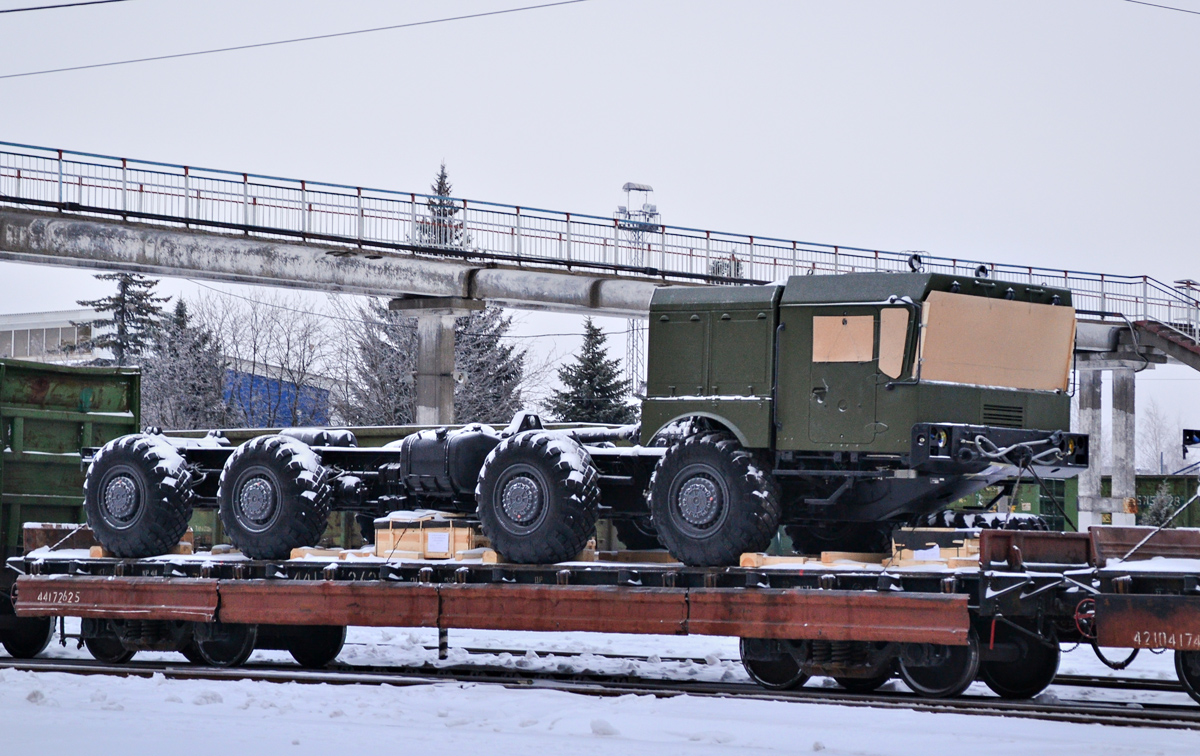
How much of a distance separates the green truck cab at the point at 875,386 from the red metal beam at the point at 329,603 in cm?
239

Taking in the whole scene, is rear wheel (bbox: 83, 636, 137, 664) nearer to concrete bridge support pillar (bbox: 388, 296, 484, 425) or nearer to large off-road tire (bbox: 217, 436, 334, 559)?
large off-road tire (bbox: 217, 436, 334, 559)

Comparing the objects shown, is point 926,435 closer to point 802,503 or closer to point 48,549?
point 802,503

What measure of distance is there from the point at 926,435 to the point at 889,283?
52.0 inches

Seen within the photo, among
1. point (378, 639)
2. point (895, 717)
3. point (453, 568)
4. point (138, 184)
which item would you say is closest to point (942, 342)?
point (895, 717)

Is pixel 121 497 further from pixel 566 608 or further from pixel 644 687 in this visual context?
pixel 644 687

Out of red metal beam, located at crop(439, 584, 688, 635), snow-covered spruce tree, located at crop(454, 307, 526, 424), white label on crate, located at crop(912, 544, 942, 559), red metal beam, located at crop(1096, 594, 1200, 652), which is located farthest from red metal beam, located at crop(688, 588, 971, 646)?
snow-covered spruce tree, located at crop(454, 307, 526, 424)

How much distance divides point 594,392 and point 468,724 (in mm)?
32940

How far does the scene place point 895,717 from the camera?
30.6 ft

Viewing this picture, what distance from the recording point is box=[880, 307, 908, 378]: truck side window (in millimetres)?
10891

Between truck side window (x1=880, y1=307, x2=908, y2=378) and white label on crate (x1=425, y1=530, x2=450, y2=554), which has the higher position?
truck side window (x1=880, y1=307, x2=908, y2=378)

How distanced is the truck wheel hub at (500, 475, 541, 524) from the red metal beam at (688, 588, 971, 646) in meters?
1.58

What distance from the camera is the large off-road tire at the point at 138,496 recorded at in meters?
13.5

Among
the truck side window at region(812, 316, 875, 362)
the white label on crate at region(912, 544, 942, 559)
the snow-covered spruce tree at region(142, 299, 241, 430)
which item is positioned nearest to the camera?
the white label on crate at region(912, 544, 942, 559)

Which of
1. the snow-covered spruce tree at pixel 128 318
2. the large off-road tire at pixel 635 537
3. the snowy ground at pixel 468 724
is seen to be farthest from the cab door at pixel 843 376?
the snow-covered spruce tree at pixel 128 318
